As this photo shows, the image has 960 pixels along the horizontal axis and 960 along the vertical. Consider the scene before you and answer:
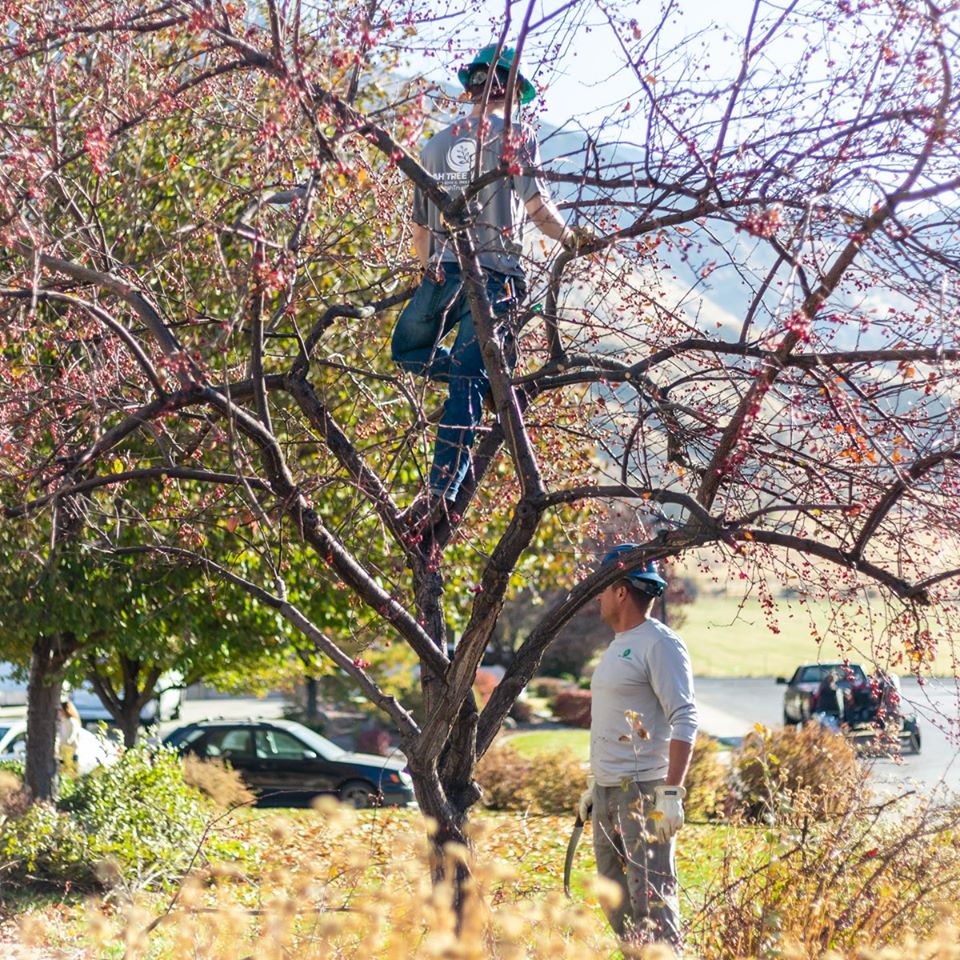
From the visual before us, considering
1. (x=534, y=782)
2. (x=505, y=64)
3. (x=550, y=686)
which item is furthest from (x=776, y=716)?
(x=505, y=64)

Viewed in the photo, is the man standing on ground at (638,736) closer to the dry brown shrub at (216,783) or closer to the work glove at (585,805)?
the work glove at (585,805)

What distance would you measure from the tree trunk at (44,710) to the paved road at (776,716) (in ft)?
24.9

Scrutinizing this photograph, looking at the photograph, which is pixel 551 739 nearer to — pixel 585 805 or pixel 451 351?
pixel 585 805

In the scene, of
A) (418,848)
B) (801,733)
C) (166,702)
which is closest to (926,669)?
(418,848)

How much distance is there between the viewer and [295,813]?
13.2 meters

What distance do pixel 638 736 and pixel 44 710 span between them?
29.4 feet

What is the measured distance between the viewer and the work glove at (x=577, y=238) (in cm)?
421

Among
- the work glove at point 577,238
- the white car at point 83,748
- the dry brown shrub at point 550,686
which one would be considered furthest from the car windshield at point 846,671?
the dry brown shrub at point 550,686

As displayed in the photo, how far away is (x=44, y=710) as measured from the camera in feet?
41.7

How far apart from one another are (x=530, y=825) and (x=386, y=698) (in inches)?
310

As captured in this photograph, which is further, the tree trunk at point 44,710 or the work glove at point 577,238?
the tree trunk at point 44,710

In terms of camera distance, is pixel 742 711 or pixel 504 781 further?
pixel 742 711

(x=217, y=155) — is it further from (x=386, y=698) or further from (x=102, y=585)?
(x=386, y=698)

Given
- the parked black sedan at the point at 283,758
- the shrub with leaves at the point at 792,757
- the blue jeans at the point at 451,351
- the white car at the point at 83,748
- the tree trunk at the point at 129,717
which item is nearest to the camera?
the blue jeans at the point at 451,351
